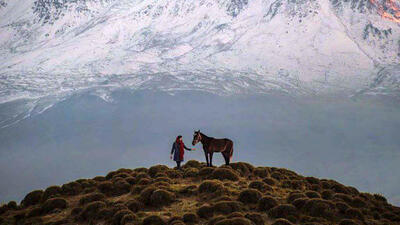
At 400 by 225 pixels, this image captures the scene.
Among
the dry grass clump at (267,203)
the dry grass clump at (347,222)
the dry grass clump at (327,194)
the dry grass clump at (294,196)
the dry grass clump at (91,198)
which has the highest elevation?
the dry grass clump at (91,198)

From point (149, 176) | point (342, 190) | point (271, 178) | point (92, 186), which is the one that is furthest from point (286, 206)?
point (92, 186)

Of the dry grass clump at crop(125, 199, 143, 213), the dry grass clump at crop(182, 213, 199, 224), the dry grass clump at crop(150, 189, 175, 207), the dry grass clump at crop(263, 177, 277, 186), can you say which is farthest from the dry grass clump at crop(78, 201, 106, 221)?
the dry grass clump at crop(263, 177, 277, 186)

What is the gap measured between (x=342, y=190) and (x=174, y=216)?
70.6 feet

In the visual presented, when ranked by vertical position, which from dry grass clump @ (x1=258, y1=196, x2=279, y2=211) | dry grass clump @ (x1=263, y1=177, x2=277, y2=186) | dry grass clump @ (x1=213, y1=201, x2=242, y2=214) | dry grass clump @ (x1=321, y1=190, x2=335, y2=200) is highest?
dry grass clump @ (x1=213, y1=201, x2=242, y2=214)

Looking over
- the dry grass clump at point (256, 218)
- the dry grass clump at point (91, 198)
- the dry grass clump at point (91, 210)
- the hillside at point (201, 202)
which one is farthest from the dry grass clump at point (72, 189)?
the dry grass clump at point (256, 218)

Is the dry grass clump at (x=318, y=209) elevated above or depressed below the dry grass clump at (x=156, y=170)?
below

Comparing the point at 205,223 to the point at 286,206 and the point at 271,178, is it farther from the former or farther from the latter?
the point at 271,178

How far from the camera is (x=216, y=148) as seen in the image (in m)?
46.5

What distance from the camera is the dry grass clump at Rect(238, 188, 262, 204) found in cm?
3834

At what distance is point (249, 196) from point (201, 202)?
401 cm

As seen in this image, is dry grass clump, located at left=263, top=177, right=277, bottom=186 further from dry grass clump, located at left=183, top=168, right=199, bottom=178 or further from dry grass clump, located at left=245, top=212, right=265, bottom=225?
dry grass clump, located at left=245, top=212, right=265, bottom=225

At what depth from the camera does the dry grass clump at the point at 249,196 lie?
1510 inches

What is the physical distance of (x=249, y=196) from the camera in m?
38.5

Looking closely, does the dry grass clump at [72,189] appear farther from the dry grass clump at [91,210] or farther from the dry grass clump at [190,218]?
the dry grass clump at [190,218]
